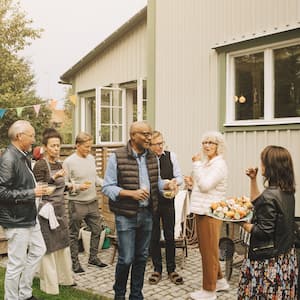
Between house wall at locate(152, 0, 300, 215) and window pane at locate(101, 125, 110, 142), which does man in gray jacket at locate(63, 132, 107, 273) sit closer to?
house wall at locate(152, 0, 300, 215)

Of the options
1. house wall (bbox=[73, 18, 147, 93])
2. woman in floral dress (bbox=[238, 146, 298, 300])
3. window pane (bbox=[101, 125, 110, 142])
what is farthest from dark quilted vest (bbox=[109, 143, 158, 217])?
window pane (bbox=[101, 125, 110, 142])

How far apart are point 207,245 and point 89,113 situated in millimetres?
9483

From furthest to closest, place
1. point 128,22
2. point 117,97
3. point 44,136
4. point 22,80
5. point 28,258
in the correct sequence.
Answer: point 22,80, point 117,97, point 128,22, point 44,136, point 28,258

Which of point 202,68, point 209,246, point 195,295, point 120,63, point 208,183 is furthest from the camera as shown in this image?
point 120,63

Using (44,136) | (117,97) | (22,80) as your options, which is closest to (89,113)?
(117,97)

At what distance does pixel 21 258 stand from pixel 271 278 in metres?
2.43

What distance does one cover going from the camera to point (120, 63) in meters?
12.0

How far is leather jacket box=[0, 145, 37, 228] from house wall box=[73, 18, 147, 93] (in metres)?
7.26

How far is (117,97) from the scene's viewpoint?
39.9 feet

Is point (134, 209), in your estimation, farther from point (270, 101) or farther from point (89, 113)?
point (89, 113)

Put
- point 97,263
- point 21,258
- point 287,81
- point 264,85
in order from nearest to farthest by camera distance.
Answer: point 21,258 → point 97,263 → point 287,81 → point 264,85

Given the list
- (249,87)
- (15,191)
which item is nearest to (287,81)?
(249,87)

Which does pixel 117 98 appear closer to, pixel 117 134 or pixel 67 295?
pixel 117 134

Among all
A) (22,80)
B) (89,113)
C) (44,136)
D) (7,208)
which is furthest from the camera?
(22,80)
